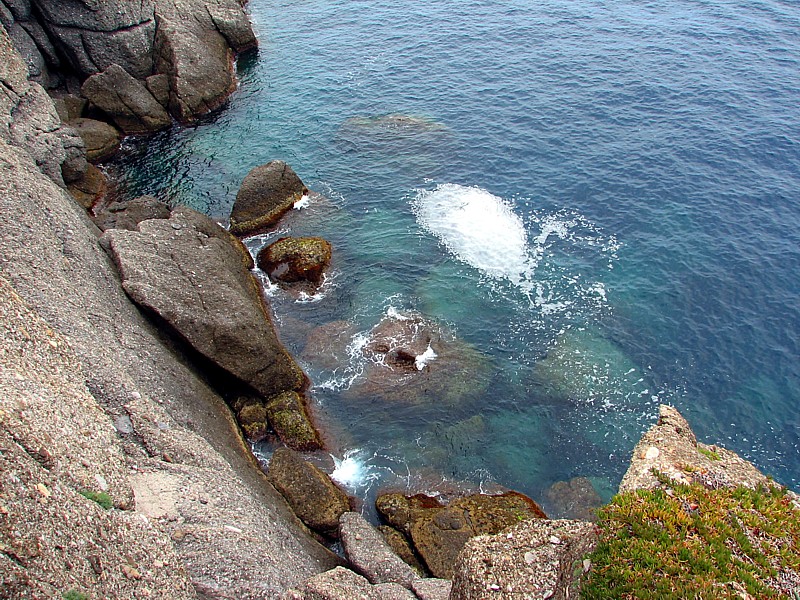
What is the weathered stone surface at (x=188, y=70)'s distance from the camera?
6109cm

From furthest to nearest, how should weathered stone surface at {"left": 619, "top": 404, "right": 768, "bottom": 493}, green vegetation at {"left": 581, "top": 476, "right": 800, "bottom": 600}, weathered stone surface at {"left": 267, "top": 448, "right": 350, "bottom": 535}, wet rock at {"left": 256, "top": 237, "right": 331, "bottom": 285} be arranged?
wet rock at {"left": 256, "top": 237, "right": 331, "bottom": 285}
weathered stone surface at {"left": 267, "top": 448, "right": 350, "bottom": 535}
weathered stone surface at {"left": 619, "top": 404, "right": 768, "bottom": 493}
green vegetation at {"left": 581, "top": 476, "right": 800, "bottom": 600}

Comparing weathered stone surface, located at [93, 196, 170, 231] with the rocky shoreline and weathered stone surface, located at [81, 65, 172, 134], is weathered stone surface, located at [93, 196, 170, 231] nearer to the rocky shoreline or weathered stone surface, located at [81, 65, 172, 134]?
the rocky shoreline

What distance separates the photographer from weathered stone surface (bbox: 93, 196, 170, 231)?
41.6m

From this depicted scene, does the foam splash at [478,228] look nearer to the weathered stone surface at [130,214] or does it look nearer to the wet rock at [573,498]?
the wet rock at [573,498]

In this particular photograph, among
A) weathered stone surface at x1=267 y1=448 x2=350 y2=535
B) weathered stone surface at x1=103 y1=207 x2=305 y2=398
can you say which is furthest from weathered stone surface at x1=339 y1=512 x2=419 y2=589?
weathered stone surface at x1=103 y1=207 x2=305 y2=398

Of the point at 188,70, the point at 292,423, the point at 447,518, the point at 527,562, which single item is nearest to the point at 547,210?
the point at 292,423

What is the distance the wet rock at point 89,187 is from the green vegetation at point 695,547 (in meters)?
46.2

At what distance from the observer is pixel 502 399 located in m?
37.2

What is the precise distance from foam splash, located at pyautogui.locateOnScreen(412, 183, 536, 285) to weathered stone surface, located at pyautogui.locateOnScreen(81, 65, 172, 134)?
91.8ft

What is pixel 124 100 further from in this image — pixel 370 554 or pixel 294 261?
pixel 370 554

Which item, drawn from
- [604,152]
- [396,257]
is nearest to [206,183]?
[396,257]

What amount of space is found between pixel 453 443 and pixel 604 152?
3525cm

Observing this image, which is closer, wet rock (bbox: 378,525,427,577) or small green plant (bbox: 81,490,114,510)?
small green plant (bbox: 81,490,114,510)

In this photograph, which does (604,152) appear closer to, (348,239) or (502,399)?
(348,239)
